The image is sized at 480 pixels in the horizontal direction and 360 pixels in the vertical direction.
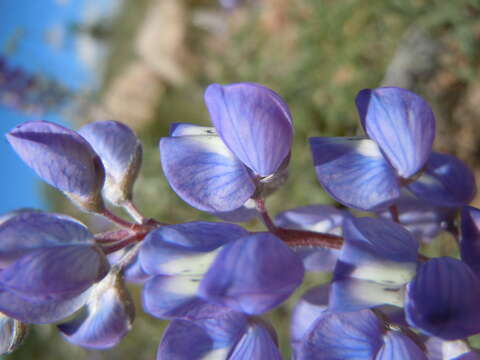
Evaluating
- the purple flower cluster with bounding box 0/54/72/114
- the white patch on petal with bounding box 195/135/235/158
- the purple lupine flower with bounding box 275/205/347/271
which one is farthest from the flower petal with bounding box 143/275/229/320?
the purple flower cluster with bounding box 0/54/72/114

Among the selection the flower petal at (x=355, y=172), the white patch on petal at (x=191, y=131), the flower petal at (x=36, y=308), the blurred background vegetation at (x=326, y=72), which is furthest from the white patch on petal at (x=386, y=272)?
the blurred background vegetation at (x=326, y=72)

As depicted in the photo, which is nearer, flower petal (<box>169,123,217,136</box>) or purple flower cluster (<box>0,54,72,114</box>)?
flower petal (<box>169,123,217,136</box>)

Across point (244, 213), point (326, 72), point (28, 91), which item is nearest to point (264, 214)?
point (244, 213)

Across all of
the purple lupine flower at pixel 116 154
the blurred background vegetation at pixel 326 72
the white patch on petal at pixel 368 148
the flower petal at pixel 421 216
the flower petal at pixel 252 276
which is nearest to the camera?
the flower petal at pixel 252 276

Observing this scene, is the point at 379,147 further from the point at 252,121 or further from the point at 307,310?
the point at 307,310

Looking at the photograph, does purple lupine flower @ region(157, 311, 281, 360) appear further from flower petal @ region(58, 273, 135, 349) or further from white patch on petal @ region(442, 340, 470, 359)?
white patch on petal @ region(442, 340, 470, 359)

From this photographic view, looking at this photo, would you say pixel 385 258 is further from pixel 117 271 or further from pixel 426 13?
pixel 426 13

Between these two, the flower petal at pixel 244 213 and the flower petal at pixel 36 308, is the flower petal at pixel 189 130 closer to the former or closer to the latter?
the flower petal at pixel 244 213
